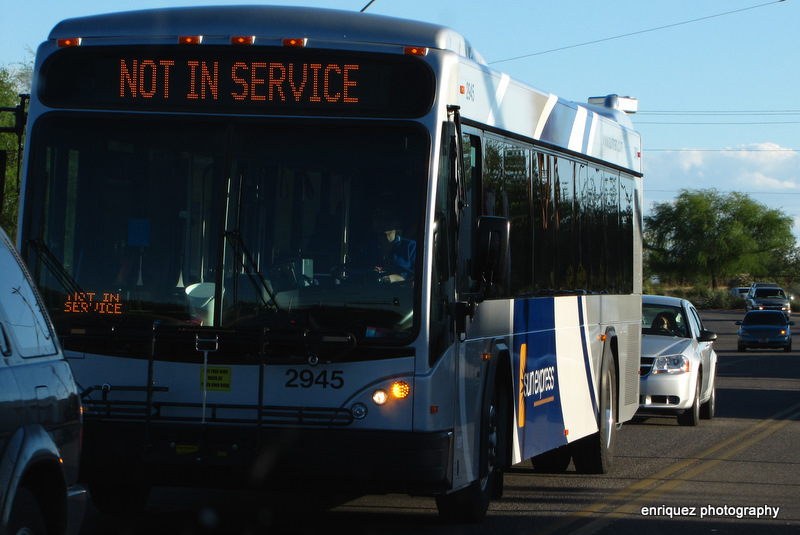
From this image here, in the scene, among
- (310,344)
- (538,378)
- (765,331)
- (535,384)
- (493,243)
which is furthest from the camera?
(765,331)

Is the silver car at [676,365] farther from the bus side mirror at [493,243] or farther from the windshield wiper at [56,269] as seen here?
the windshield wiper at [56,269]

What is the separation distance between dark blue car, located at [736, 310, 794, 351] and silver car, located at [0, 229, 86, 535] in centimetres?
3965

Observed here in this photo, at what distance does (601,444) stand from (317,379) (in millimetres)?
5436

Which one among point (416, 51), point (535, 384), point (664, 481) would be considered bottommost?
point (664, 481)

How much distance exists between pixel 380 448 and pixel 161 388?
133 centimetres

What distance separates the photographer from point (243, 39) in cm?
763

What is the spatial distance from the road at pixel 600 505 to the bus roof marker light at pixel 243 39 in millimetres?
3196

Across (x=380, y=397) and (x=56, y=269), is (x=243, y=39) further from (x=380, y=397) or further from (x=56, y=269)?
(x=380, y=397)

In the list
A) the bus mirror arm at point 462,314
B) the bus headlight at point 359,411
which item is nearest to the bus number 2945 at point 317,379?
the bus headlight at point 359,411

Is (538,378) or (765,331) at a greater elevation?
(538,378)

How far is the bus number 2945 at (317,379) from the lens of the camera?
7.30 metres

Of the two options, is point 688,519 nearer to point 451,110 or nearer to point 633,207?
point 451,110

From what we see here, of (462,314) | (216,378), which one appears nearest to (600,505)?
(462,314)

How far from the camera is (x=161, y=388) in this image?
746cm
